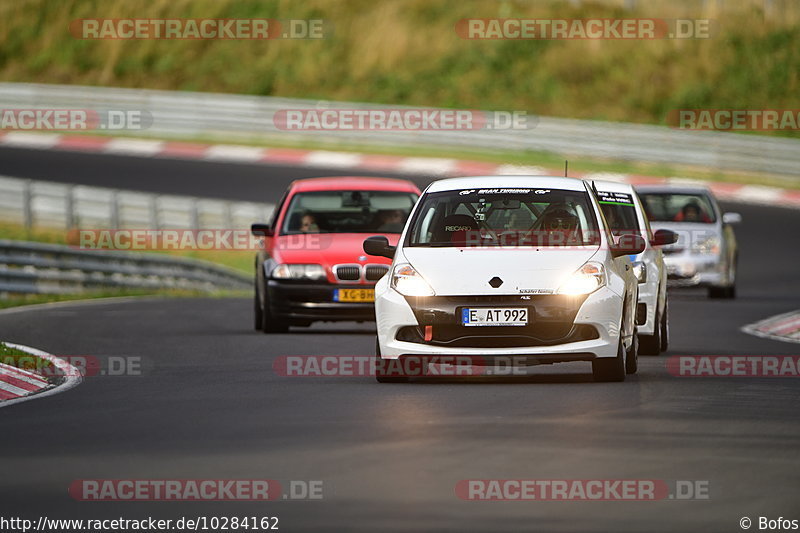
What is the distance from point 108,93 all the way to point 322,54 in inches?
456

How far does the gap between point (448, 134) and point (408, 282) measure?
103ft

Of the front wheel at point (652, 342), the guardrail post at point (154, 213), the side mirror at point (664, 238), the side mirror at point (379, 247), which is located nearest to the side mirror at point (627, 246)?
the side mirror at point (379, 247)

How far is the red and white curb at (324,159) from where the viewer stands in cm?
3944

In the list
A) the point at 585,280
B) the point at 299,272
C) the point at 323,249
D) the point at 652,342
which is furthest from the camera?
the point at 323,249

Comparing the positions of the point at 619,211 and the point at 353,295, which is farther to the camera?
the point at 353,295

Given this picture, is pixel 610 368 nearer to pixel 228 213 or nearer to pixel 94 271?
pixel 94 271

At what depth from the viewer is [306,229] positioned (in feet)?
61.8

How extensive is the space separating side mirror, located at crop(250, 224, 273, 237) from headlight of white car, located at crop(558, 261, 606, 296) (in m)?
6.39

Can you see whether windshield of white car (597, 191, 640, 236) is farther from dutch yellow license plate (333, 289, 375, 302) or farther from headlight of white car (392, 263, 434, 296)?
headlight of white car (392, 263, 434, 296)

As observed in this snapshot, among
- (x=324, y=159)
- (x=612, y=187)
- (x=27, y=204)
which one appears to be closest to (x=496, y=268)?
(x=612, y=187)

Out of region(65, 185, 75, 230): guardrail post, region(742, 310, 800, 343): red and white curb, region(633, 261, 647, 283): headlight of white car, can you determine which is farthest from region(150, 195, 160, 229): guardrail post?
region(633, 261, 647, 283): headlight of white car

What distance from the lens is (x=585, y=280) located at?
12539 millimetres

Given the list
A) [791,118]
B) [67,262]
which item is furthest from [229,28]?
[67,262]

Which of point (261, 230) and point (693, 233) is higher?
point (261, 230)
